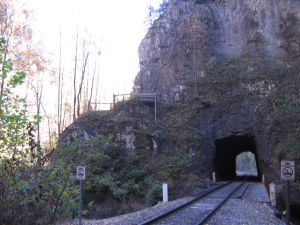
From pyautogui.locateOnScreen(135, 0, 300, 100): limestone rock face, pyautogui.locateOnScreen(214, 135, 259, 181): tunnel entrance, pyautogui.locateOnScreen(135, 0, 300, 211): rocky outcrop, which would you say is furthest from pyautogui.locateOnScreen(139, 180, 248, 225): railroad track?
pyautogui.locateOnScreen(135, 0, 300, 100): limestone rock face

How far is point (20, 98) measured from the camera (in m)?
10.5

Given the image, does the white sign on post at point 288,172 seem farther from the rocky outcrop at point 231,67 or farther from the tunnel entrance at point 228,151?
the tunnel entrance at point 228,151

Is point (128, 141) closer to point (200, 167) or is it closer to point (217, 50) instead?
point (200, 167)

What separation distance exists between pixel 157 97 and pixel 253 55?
8744 millimetres

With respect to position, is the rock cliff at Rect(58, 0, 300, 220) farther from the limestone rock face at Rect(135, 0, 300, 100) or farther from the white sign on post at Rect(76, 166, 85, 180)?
the white sign on post at Rect(76, 166, 85, 180)

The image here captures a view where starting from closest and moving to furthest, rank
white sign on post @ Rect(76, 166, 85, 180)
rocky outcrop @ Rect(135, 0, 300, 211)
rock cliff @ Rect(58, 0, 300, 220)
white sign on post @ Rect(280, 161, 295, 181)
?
white sign on post @ Rect(280, 161, 295, 181) < white sign on post @ Rect(76, 166, 85, 180) < rock cliff @ Rect(58, 0, 300, 220) < rocky outcrop @ Rect(135, 0, 300, 211)

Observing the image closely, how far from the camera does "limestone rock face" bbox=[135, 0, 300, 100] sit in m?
34.4

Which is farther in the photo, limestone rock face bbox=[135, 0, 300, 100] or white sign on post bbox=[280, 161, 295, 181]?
limestone rock face bbox=[135, 0, 300, 100]

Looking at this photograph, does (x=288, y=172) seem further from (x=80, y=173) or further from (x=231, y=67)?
(x=231, y=67)

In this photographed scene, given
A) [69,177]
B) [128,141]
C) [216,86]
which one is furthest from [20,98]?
[216,86]

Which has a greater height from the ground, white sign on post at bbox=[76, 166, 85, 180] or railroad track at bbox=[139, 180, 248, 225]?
white sign on post at bbox=[76, 166, 85, 180]

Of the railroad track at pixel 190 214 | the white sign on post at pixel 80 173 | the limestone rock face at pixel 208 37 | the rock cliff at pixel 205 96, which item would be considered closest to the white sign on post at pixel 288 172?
the railroad track at pixel 190 214

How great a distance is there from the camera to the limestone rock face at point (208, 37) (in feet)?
113

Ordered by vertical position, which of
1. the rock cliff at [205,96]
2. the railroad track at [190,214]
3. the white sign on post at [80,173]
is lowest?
the railroad track at [190,214]
